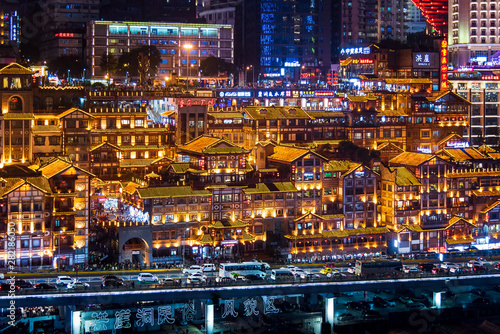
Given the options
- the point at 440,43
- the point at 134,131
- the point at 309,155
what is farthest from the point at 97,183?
the point at 440,43

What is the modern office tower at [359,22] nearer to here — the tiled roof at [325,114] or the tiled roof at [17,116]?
the tiled roof at [325,114]

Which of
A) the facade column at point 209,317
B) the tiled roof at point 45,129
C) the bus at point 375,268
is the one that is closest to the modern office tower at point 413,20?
the tiled roof at point 45,129

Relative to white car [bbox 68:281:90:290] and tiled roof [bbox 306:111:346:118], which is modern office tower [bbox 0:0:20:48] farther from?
white car [bbox 68:281:90:290]

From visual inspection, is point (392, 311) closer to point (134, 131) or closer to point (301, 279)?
point (301, 279)

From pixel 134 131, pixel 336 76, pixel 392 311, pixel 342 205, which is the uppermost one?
pixel 336 76

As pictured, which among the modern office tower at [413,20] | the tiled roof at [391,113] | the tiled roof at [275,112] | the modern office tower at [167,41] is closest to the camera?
the tiled roof at [275,112]

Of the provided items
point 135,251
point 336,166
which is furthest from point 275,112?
point 135,251

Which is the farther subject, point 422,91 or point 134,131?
point 422,91
